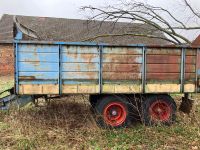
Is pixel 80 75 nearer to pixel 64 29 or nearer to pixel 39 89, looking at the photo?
pixel 39 89

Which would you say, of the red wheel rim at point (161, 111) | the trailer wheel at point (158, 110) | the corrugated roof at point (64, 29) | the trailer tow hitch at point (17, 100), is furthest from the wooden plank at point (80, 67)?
the corrugated roof at point (64, 29)

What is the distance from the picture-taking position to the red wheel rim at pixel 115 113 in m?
7.99

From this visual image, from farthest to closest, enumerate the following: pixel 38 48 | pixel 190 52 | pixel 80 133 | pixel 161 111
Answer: pixel 161 111 < pixel 190 52 < pixel 38 48 < pixel 80 133

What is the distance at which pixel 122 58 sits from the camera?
309 inches

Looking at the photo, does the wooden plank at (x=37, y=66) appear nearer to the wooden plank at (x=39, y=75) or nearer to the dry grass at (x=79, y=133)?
the wooden plank at (x=39, y=75)

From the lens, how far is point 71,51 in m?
7.57

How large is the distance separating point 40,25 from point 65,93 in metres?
27.5

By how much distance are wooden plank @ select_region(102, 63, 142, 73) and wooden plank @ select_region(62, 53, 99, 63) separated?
28 centimetres

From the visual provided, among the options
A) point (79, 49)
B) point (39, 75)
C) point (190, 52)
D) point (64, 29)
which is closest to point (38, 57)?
point (39, 75)

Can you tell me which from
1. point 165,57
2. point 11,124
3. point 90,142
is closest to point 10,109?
point 11,124

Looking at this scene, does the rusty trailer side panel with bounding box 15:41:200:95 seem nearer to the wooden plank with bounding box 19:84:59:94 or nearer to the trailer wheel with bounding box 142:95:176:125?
the wooden plank with bounding box 19:84:59:94

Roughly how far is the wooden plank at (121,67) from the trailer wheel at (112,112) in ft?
2.17

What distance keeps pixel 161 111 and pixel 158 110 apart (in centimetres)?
9

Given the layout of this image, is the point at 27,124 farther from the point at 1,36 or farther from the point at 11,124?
the point at 1,36
